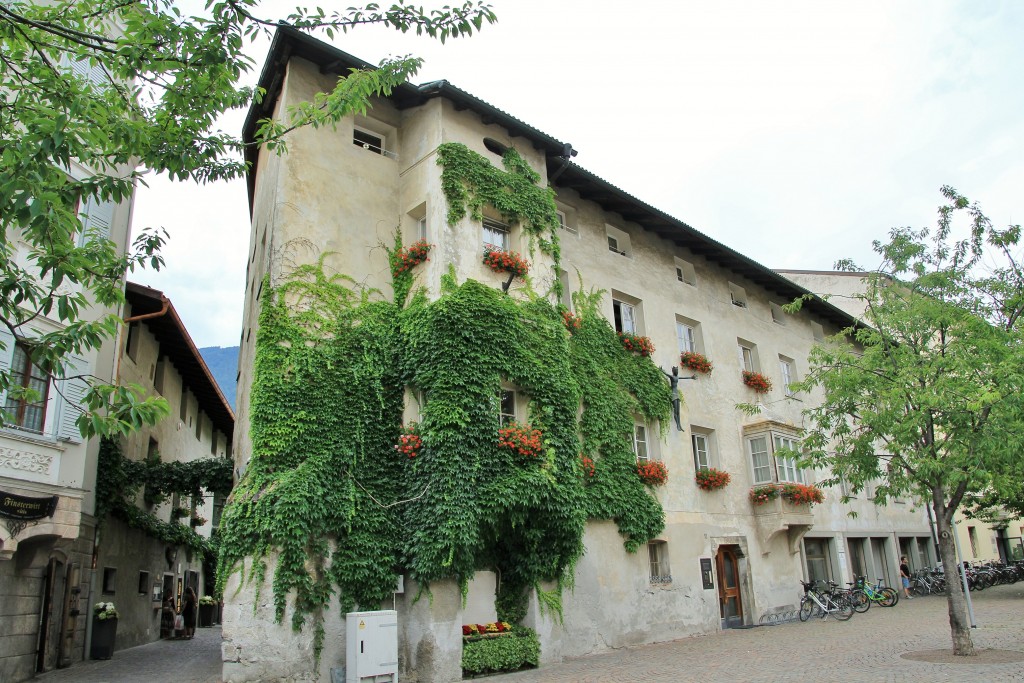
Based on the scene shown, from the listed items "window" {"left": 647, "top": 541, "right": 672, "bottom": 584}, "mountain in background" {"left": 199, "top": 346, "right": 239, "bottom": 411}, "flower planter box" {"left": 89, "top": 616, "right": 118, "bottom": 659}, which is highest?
"mountain in background" {"left": 199, "top": 346, "right": 239, "bottom": 411}

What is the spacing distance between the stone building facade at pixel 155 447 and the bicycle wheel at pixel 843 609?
17.6 m

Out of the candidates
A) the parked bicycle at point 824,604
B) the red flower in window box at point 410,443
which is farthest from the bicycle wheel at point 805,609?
the red flower in window box at point 410,443

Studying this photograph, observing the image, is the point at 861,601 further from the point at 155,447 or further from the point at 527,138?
the point at 155,447

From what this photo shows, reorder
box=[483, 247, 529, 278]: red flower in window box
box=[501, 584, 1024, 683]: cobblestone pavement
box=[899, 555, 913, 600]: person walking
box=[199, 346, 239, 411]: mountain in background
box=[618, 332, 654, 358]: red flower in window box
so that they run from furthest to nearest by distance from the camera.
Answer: box=[199, 346, 239, 411]: mountain in background → box=[899, 555, 913, 600]: person walking → box=[618, 332, 654, 358]: red flower in window box → box=[483, 247, 529, 278]: red flower in window box → box=[501, 584, 1024, 683]: cobblestone pavement

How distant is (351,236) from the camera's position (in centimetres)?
1534

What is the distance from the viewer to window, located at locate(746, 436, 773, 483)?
2108 centimetres

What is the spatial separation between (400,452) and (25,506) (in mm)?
6390

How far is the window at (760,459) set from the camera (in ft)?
69.2

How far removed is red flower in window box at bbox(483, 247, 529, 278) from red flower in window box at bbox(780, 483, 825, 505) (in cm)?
1041

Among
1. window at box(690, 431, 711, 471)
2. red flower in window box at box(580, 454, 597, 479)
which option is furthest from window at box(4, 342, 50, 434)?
window at box(690, 431, 711, 471)

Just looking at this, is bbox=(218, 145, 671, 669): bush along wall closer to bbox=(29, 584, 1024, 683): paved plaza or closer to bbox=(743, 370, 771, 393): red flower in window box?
bbox=(29, 584, 1024, 683): paved plaza

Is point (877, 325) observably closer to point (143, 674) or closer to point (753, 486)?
point (753, 486)

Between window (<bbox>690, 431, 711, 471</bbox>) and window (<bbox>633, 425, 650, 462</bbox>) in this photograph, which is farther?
window (<bbox>690, 431, 711, 471</bbox>)

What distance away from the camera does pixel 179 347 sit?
22.5 meters
